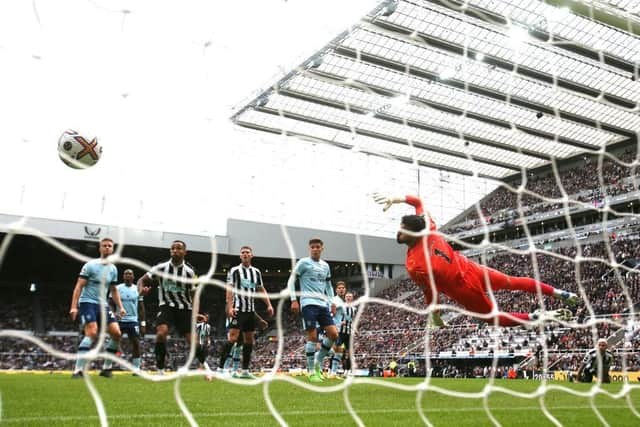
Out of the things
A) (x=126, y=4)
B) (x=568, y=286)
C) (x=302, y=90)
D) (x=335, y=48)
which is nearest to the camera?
(x=126, y=4)

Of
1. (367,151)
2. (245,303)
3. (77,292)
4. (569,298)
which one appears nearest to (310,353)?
(245,303)

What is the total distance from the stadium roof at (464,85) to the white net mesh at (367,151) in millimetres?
94

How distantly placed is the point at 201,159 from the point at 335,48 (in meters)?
13.1

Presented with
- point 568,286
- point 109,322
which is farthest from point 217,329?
point 109,322

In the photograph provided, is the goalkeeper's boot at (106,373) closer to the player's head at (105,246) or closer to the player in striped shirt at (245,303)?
the player in striped shirt at (245,303)

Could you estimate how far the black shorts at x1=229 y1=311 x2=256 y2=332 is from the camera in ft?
23.2

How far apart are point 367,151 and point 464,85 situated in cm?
1108

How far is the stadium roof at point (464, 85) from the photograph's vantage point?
58.5 ft

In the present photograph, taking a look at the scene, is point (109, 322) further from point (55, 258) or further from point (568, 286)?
point (55, 258)

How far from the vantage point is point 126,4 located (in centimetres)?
327

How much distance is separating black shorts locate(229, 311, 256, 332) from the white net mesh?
1.58 m

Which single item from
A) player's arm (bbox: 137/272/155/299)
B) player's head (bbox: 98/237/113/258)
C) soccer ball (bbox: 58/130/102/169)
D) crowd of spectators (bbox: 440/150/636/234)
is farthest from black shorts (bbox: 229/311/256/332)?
crowd of spectators (bbox: 440/150/636/234)

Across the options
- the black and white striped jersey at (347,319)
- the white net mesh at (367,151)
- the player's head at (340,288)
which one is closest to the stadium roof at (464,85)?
the white net mesh at (367,151)

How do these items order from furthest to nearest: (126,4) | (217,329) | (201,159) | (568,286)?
1. (217,329)
2. (568,286)
3. (201,159)
4. (126,4)
